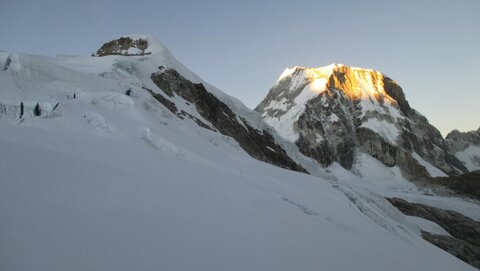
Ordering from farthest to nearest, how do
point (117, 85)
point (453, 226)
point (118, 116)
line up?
point (453, 226)
point (117, 85)
point (118, 116)

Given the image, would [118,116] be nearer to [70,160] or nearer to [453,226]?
[70,160]

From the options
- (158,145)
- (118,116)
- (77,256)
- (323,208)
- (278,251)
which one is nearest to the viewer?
(77,256)

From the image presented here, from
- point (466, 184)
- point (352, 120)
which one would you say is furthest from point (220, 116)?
point (352, 120)

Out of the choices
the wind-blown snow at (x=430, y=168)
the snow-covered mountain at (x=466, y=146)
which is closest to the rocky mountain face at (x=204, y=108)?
the wind-blown snow at (x=430, y=168)

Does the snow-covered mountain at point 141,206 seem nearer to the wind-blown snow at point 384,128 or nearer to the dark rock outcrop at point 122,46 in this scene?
the dark rock outcrop at point 122,46

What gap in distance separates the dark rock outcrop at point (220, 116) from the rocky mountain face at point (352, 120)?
46.5 m

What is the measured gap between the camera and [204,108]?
45.9 metres

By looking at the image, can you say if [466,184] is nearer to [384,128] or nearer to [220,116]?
[220,116]

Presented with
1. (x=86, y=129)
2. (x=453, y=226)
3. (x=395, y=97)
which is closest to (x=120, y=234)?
(x=86, y=129)

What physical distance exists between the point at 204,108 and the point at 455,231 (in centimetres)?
2910

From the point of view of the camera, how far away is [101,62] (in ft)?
127

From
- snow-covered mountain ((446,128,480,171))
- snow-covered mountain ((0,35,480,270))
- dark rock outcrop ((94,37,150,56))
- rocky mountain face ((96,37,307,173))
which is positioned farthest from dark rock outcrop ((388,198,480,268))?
snow-covered mountain ((446,128,480,171))

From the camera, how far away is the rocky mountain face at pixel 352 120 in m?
101

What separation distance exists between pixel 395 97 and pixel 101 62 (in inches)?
4445
